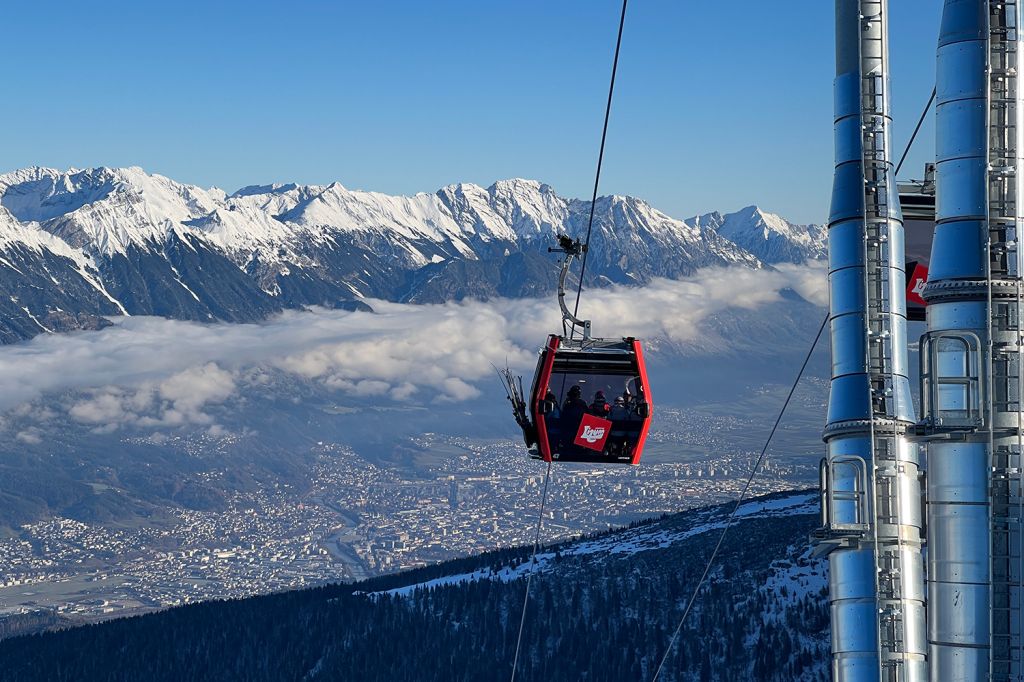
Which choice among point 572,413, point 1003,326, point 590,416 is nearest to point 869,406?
point 1003,326

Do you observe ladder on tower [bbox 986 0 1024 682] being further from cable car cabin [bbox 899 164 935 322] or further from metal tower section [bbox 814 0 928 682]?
cable car cabin [bbox 899 164 935 322]

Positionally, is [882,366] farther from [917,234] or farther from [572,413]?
[572,413]

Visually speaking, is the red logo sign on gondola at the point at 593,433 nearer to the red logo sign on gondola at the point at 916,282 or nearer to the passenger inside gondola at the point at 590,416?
the passenger inside gondola at the point at 590,416

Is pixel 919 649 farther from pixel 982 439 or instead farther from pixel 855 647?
pixel 982 439

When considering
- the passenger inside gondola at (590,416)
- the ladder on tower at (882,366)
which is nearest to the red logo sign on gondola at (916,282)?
the ladder on tower at (882,366)

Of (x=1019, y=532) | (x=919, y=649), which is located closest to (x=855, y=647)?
(x=919, y=649)

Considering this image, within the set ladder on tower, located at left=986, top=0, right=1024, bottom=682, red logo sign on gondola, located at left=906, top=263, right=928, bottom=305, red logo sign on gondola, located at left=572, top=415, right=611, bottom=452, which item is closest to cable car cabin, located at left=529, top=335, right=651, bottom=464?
red logo sign on gondola, located at left=572, top=415, right=611, bottom=452
